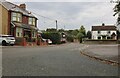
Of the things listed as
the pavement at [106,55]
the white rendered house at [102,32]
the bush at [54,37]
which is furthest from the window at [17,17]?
the white rendered house at [102,32]

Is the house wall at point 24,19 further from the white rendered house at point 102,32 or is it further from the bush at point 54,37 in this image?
the white rendered house at point 102,32

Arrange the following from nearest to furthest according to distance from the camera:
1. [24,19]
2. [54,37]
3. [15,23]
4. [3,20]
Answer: [3,20]
[15,23]
[24,19]
[54,37]

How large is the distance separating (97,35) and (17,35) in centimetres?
6426

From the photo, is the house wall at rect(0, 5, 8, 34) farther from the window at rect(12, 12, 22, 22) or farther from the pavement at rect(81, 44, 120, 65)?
the pavement at rect(81, 44, 120, 65)

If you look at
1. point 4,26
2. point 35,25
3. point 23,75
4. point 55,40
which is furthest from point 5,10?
point 23,75

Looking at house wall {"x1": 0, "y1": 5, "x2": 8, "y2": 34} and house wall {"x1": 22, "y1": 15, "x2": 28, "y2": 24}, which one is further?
house wall {"x1": 22, "y1": 15, "x2": 28, "y2": 24}

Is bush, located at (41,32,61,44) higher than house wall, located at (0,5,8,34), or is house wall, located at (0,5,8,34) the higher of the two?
house wall, located at (0,5,8,34)

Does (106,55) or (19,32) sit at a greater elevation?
(19,32)

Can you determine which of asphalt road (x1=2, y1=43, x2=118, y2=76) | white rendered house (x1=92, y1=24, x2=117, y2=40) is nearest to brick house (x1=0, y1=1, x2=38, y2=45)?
asphalt road (x1=2, y1=43, x2=118, y2=76)

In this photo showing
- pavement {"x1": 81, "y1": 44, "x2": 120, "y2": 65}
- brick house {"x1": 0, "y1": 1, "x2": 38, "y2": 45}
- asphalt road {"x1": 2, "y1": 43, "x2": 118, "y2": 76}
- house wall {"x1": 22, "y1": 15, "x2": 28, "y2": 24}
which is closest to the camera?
asphalt road {"x1": 2, "y1": 43, "x2": 118, "y2": 76}

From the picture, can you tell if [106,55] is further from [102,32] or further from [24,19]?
[102,32]

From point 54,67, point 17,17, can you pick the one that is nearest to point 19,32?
point 17,17

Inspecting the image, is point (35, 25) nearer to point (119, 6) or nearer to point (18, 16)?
point (18, 16)

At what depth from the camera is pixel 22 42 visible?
4284 cm
